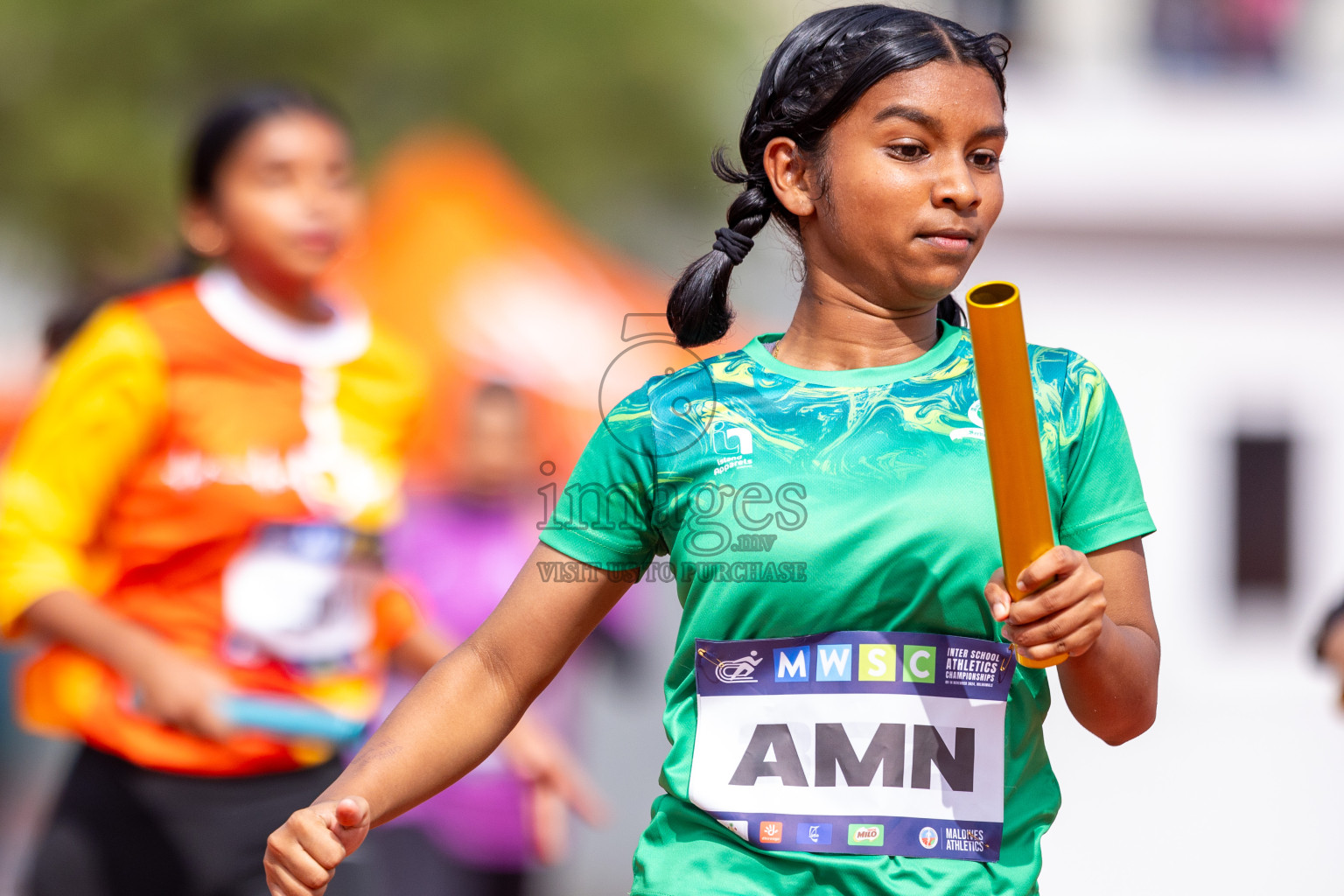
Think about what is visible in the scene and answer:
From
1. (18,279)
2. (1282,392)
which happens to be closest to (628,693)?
(18,279)

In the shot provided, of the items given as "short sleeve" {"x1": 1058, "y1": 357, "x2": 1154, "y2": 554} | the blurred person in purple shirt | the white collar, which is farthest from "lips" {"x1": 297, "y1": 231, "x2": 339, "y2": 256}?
"short sleeve" {"x1": 1058, "y1": 357, "x2": 1154, "y2": 554}

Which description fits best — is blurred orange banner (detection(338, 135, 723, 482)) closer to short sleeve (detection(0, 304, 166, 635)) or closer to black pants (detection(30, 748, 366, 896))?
short sleeve (detection(0, 304, 166, 635))

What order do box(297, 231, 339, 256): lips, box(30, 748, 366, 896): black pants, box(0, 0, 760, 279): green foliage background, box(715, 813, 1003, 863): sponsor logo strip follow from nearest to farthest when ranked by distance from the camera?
1. box(715, 813, 1003, 863): sponsor logo strip
2. box(30, 748, 366, 896): black pants
3. box(297, 231, 339, 256): lips
4. box(0, 0, 760, 279): green foliage background

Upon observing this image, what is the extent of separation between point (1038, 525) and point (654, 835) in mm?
771

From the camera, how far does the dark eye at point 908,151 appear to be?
2.31 meters

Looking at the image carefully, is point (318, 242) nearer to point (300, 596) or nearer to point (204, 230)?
point (204, 230)

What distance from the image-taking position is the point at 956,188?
225 cm

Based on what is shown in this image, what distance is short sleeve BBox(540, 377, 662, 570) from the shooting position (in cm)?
240

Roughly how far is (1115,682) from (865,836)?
38 centimetres

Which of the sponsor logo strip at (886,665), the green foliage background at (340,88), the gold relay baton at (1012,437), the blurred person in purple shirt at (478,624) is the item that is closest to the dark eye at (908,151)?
the gold relay baton at (1012,437)

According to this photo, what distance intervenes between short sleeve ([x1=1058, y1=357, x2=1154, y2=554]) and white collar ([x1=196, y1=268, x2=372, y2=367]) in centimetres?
225

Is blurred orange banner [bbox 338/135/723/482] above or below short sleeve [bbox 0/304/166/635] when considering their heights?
above

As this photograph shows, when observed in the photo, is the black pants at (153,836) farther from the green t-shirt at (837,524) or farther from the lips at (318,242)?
the green t-shirt at (837,524)

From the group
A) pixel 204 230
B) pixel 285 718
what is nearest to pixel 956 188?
pixel 285 718
